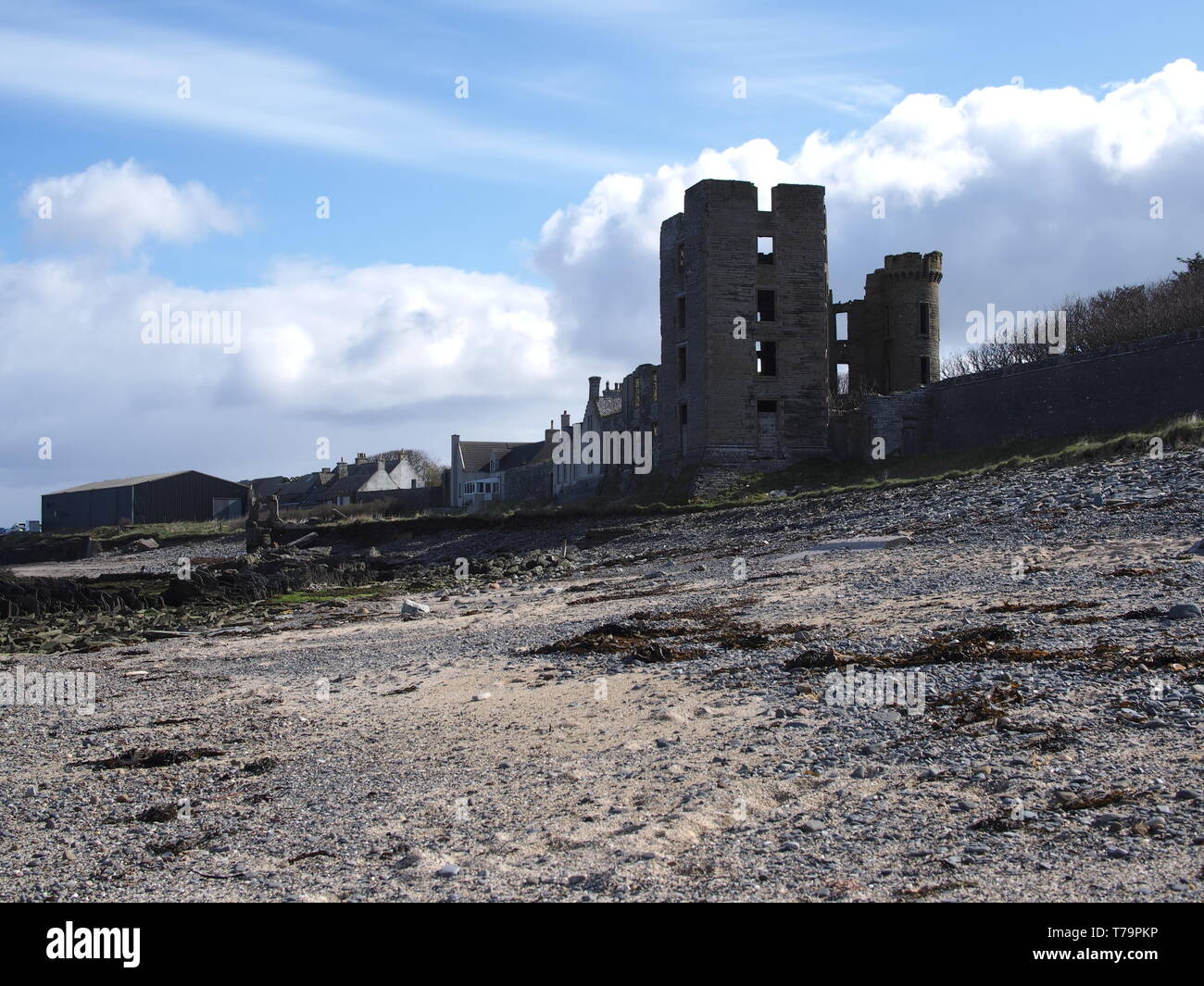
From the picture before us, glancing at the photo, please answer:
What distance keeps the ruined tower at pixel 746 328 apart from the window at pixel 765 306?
3 cm

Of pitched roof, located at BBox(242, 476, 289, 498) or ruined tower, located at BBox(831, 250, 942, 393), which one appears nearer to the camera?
ruined tower, located at BBox(831, 250, 942, 393)

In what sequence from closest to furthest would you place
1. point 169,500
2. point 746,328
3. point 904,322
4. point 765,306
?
point 746,328
point 765,306
point 904,322
point 169,500

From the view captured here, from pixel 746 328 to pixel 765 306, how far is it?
1794 millimetres

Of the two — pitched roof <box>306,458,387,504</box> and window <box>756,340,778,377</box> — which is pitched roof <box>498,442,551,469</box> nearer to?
pitched roof <box>306,458,387,504</box>

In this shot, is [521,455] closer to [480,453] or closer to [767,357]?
[480,453]

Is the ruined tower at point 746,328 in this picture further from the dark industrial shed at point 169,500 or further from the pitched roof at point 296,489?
the pitched roof at point 296,489

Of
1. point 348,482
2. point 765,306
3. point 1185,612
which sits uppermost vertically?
point 765,306

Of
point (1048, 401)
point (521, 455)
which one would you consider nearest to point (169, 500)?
point (521, 455)

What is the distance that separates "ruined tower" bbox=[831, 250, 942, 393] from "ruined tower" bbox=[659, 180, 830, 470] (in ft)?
18.4

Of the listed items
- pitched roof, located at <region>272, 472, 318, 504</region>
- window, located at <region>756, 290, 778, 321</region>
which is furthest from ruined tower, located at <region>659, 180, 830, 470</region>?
pitched roof, located at <region>272, 472, 318, 504</region>

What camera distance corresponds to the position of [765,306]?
147 feet

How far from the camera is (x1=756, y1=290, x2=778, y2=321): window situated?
4450cm
